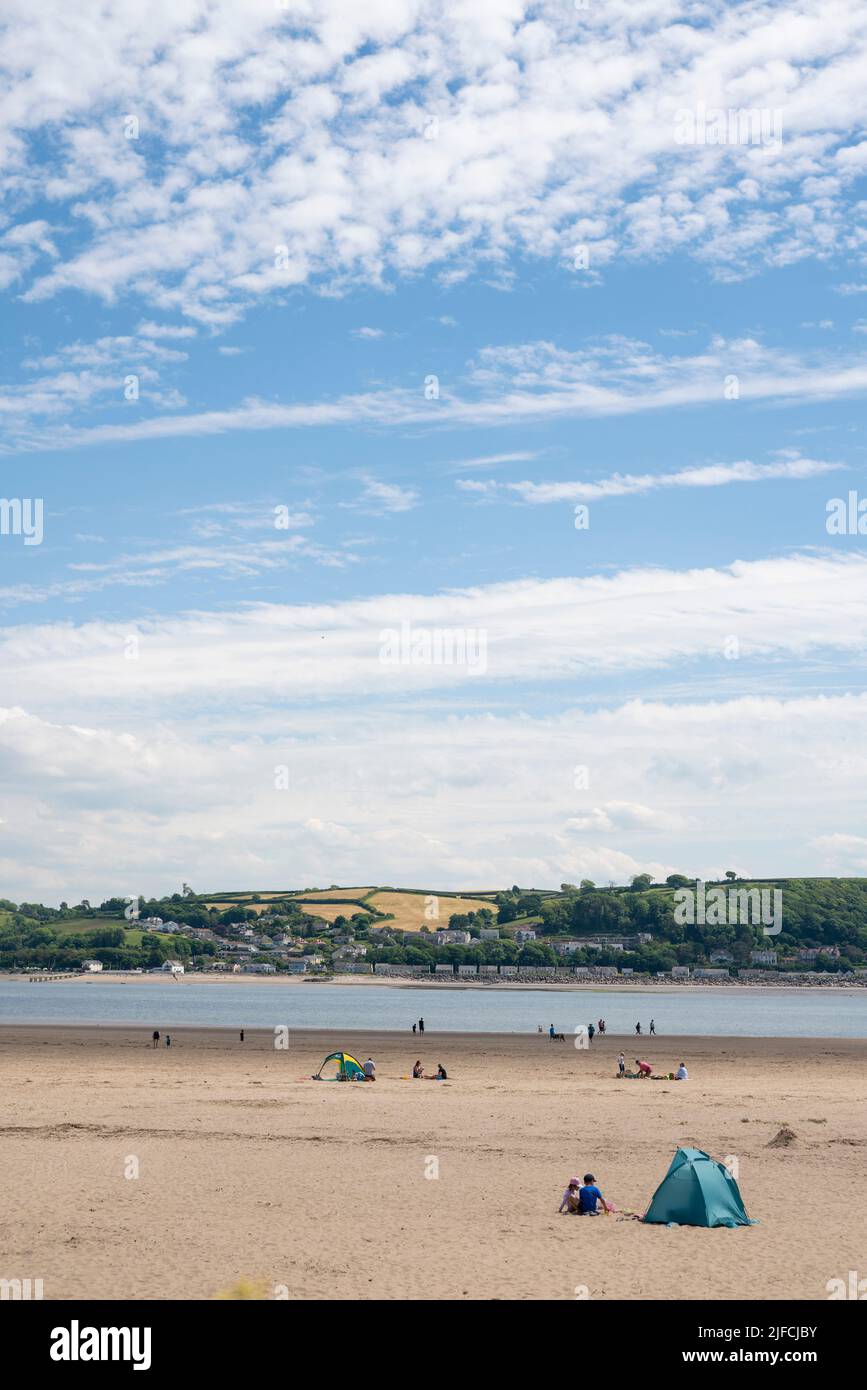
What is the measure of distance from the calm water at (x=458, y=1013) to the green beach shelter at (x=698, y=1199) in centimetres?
7550

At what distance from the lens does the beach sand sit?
19781 millimetres

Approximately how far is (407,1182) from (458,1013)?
11691 cm

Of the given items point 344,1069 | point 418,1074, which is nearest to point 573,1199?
point 344,1069

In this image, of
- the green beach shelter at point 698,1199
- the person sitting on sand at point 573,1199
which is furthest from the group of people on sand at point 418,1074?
Result: the green beach shelter at point 698,1199

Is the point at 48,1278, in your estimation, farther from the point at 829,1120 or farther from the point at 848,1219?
the point at 829,1120

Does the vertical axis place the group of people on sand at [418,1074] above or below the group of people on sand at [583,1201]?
below

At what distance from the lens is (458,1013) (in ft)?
465

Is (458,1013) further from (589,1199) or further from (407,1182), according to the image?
(589,1199)

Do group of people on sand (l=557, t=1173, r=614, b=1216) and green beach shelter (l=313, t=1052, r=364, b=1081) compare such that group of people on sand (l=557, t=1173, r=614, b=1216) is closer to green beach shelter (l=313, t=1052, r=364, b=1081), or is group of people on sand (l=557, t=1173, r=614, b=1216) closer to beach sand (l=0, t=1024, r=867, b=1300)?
beach sand (l=0, t=1024, r=867, b=1300)

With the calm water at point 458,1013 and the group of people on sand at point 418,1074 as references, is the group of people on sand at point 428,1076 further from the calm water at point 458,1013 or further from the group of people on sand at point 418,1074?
the calm water at point 458,1013

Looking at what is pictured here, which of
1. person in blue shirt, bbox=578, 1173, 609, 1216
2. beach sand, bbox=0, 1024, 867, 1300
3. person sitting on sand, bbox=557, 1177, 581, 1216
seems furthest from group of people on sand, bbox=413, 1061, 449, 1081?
person in blue shirt, bbox=578, 1173, 609, 1216

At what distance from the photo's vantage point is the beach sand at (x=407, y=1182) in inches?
779
